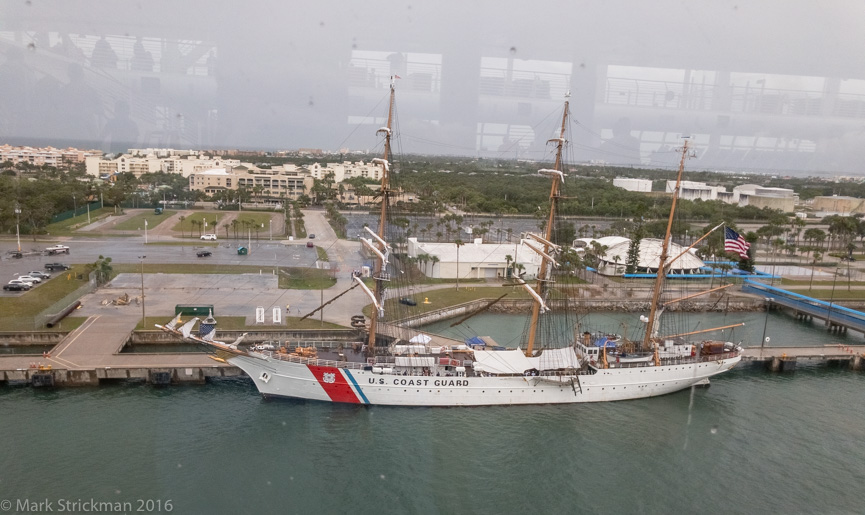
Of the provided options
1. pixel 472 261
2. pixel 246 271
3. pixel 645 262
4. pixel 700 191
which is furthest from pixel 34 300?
pixel 700 191

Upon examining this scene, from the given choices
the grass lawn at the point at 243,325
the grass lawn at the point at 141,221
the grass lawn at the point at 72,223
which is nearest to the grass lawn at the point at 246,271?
the grass lawn at the point at 243,325

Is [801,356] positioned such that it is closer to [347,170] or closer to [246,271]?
[246,271]

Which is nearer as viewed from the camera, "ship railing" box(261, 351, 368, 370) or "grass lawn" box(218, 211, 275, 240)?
"ship railing" box(261, 351, 368, 370)

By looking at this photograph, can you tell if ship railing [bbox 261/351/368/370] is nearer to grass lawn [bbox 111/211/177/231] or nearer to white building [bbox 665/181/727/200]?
grass lawn [bbox 111/211/177/231]

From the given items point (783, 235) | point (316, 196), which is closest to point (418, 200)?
point (316, 196)

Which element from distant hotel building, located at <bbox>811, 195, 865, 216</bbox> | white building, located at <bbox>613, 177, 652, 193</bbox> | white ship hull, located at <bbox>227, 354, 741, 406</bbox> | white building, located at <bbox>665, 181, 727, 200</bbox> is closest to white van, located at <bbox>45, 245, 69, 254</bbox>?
white ship hull, located at <bbox>227, 354, 741, 406</bbox>

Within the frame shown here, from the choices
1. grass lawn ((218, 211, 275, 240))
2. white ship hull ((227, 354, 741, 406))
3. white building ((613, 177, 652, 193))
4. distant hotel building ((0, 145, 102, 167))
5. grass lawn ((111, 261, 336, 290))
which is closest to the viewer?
white ship hull ((227, 354, 741, 406))
